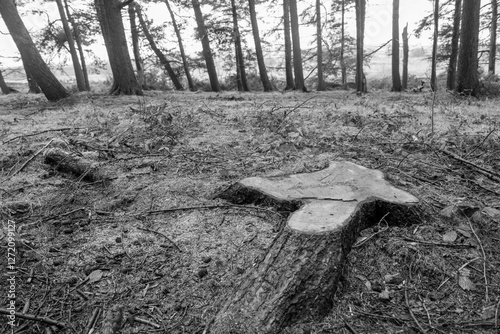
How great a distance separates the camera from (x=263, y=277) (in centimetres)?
174

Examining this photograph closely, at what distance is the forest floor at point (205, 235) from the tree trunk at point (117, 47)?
610cm

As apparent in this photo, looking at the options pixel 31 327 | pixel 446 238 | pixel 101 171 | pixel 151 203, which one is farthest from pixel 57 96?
pixel 446 238

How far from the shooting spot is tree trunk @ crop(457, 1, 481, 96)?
8211 millimetres

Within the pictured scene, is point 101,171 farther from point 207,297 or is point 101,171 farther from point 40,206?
point 207,297

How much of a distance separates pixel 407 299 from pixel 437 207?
44.7 inches

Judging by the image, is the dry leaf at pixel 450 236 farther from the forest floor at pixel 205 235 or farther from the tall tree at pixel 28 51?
the tall tree at pixel 28 51

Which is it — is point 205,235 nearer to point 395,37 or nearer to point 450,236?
point 450,236

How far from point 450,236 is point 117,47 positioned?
34.3 feet

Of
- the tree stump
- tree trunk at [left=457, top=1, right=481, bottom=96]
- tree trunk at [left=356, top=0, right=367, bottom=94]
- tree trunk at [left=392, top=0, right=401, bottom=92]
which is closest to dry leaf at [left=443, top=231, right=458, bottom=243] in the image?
the tree stump

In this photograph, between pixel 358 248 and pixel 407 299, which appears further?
pixel 358 248

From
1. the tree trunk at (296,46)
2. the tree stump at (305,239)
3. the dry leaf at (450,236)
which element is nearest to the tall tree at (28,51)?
the tree stump at (305,239)

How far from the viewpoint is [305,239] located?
1.88 metres

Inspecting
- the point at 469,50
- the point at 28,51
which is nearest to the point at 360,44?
the point at 469,50

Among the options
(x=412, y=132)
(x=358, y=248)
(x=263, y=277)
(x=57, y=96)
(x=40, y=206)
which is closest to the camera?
(x=263, y=277)
